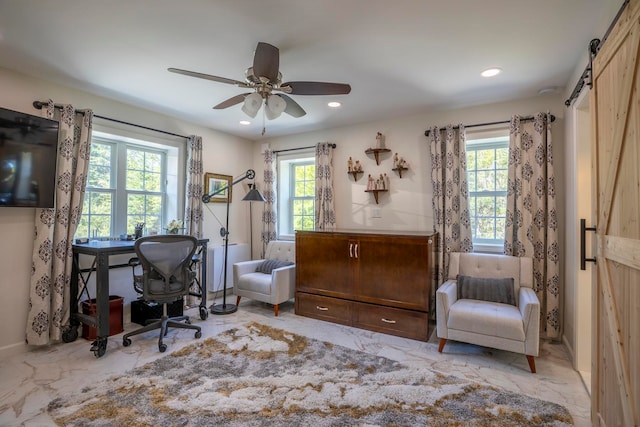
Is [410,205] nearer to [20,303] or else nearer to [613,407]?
[613,407]

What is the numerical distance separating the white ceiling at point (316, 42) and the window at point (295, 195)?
1.72 meters

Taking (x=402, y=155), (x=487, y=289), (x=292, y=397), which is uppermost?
(x=402, y=155)

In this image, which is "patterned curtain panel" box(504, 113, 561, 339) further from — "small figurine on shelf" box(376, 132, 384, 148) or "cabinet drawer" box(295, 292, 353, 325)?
"cabinet drawer" box(295, 292, 353, 325)

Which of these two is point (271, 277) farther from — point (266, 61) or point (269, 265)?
point (266, 61)

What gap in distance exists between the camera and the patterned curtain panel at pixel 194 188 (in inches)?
161

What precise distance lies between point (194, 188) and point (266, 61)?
2.60 m

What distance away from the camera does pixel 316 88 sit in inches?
90.8

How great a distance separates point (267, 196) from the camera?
4.84 metres

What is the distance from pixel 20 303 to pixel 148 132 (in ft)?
6.94

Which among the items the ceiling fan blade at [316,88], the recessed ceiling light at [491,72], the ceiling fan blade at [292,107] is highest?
the recessed ceiling light at [491,72]

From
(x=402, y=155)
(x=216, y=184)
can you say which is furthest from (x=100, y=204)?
(x=402, y=155)

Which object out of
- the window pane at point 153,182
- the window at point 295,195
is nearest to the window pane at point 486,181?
the window at point 295,195

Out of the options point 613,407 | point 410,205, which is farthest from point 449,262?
point 613,407

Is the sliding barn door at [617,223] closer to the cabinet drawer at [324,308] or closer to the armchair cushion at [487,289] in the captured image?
the armchair cushion at [487,289]
